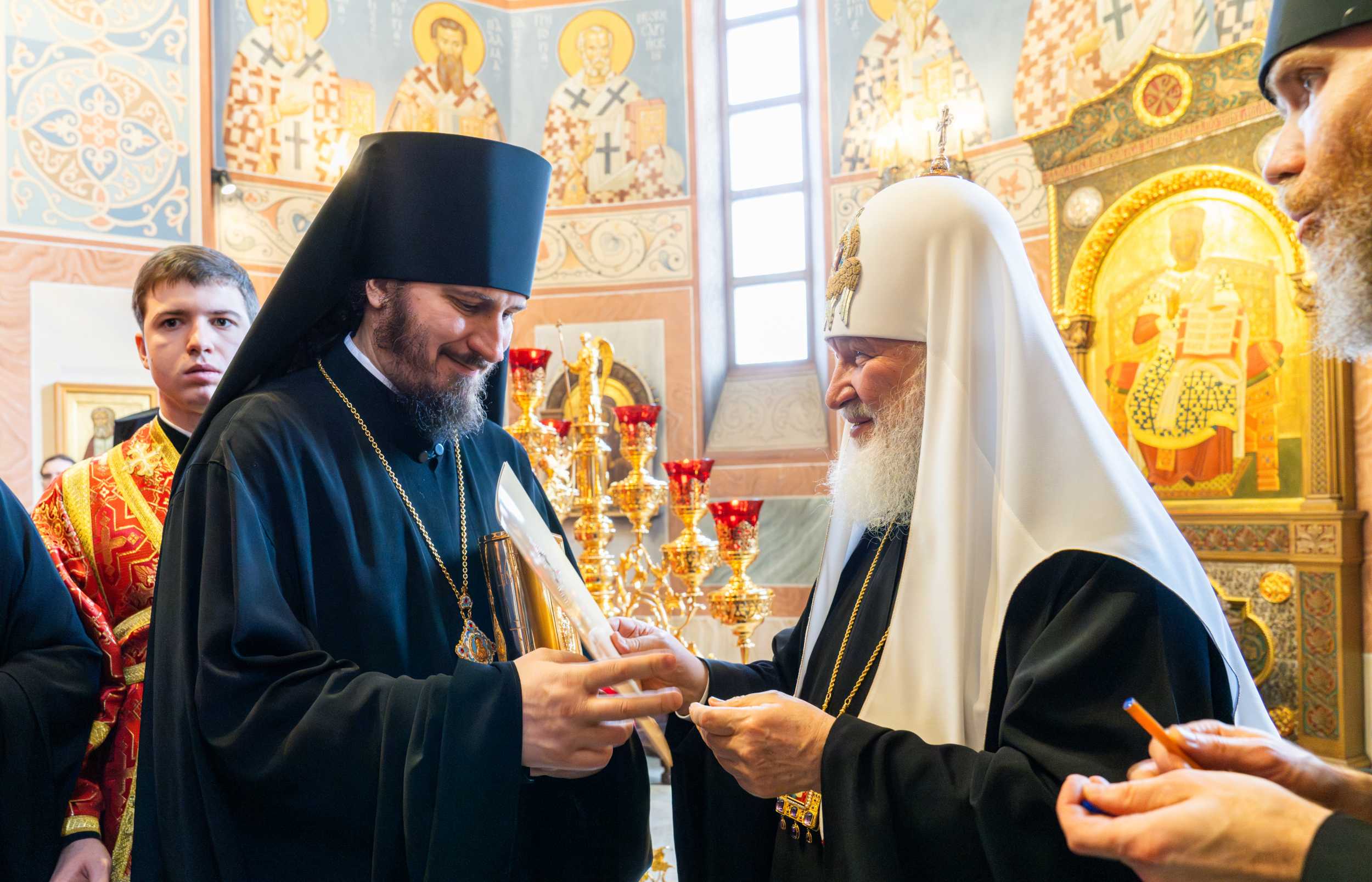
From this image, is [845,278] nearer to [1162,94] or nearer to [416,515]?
[416,515]

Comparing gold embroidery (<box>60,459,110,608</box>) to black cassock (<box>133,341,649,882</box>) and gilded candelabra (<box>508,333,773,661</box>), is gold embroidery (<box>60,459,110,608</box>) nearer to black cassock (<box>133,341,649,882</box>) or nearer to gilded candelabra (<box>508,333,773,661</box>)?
black cassock (<box>133,341,649,882</box>)

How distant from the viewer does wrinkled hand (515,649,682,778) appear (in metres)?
1.73

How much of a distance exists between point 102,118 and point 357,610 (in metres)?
8.00

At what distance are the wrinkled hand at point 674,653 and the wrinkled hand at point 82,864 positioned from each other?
1140 mm

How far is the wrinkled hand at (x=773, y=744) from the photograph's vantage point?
1783 mm

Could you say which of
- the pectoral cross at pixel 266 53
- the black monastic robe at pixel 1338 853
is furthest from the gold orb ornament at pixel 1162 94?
the pectoral cross at pixel 266 53

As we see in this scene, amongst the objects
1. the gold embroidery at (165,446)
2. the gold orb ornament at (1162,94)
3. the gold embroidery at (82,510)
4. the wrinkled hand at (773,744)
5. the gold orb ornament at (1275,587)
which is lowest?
the gold orb ornament at (1275,587)

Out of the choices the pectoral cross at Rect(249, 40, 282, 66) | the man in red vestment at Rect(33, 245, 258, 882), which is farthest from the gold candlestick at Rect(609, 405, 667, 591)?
the pectoral cross at Rect(249, 40, 282, 66)

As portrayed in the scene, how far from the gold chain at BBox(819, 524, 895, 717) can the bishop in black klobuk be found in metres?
0.47

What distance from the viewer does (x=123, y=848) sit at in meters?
2.24

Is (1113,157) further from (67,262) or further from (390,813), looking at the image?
(67,262)

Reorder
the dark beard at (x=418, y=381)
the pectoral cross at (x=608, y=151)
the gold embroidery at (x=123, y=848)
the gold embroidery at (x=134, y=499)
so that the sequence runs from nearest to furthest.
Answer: the gold embroidery at (x=123, y=848) → the dark beard at (x=418, y=381) → the gold embroidery at (x=134, y=499) → the pectoral cross at (x=608, y=151)

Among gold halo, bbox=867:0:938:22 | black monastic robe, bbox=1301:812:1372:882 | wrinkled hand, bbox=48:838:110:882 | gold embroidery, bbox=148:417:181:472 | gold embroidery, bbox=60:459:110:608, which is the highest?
gold halo, bbox=867:0:938:22

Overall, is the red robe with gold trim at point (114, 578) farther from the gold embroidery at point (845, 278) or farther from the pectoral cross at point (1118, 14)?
the pectoral cross at point (1118, 14)
